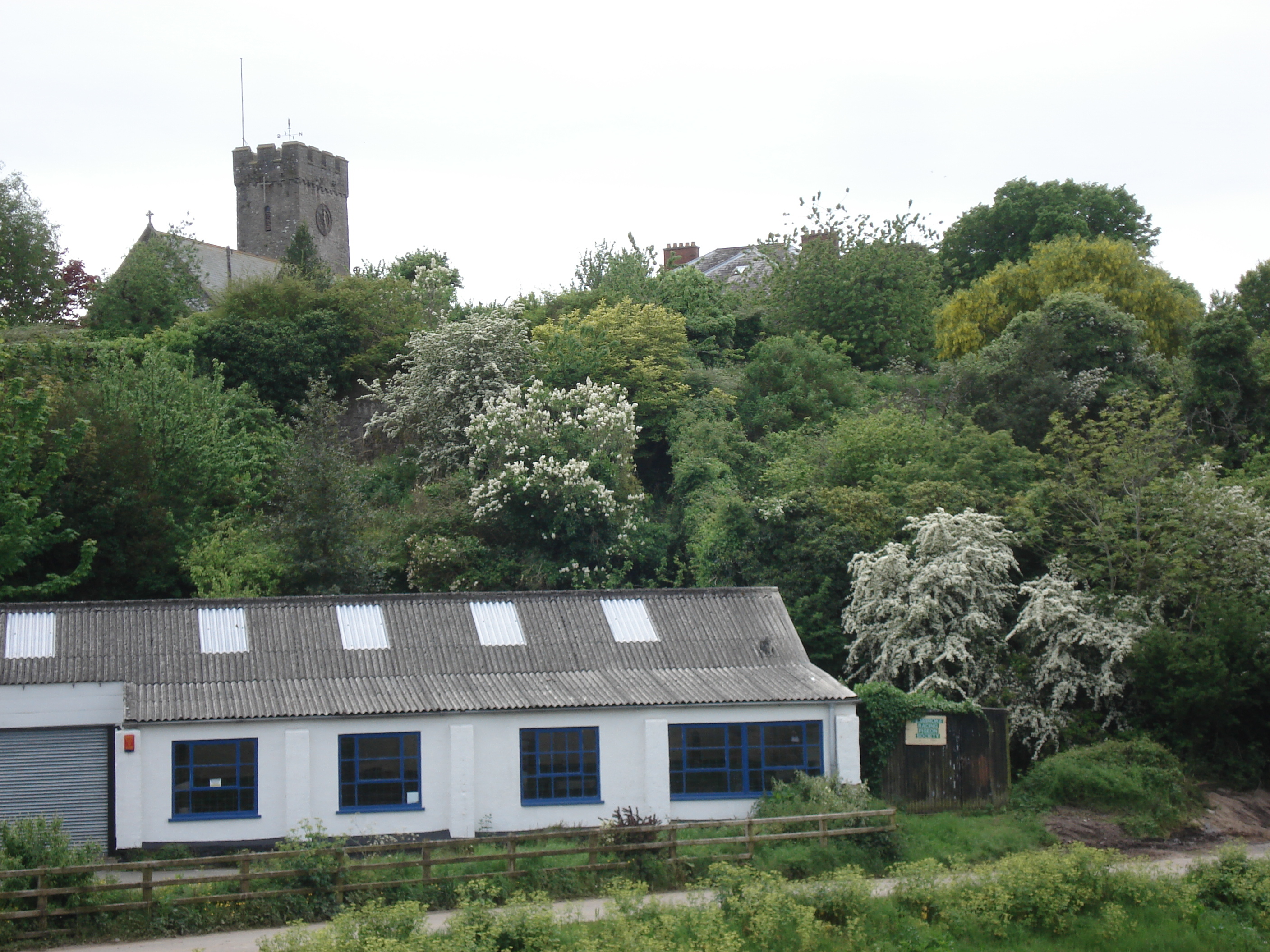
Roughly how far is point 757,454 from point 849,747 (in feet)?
62.4

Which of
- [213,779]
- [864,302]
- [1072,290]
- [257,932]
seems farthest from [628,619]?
[864,302]

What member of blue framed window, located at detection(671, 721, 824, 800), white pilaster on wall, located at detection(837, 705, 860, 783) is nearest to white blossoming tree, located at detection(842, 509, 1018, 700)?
white pilaster on wall, located at detection(837, 705, 860, 783)

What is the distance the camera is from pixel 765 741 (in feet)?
72.3

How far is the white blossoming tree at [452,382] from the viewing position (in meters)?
40.0

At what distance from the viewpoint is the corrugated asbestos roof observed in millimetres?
20859

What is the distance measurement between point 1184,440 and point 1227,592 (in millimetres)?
7818

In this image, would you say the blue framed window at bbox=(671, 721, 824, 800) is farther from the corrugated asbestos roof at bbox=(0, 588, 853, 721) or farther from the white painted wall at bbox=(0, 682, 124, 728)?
the white painted wall at bbox=(0, 682, 124, 728)

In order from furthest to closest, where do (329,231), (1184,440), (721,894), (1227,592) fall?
(329,231) < (1184,440) < (1227,592) < (721,894)

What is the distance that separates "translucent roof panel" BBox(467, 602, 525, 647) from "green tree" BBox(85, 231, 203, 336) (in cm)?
2994

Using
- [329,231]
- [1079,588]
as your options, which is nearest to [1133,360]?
[1079,588]

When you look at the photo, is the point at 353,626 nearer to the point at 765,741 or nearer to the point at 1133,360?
the point at 765,741

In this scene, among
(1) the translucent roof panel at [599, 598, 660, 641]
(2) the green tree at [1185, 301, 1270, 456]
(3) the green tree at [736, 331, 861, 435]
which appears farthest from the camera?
(3) the green tree at [736, 331, 861, 435]

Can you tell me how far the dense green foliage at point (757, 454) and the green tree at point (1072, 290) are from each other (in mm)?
113

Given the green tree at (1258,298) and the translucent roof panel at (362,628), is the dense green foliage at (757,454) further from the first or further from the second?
the translucent roof panel at (362,628)
